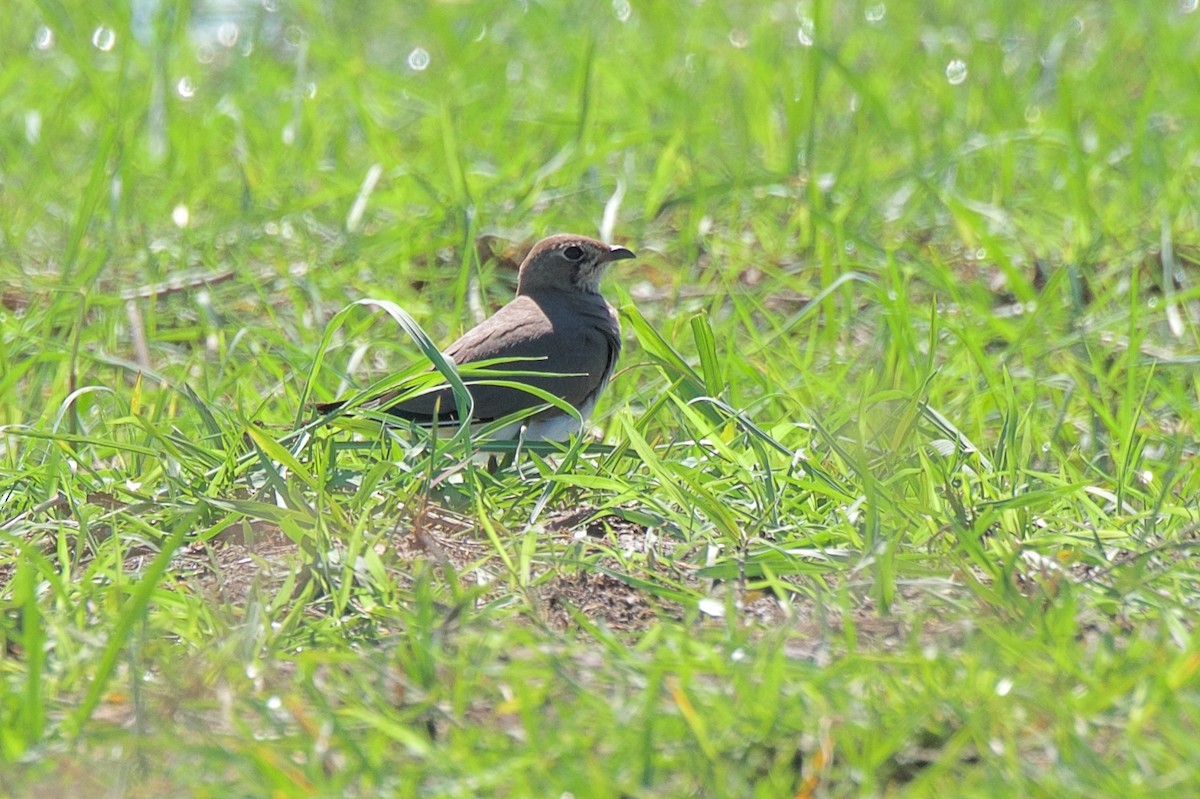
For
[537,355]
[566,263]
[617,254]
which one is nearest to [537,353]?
[537,355]

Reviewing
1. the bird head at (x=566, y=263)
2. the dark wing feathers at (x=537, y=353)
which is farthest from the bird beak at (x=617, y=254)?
the dark wing feathers at (x=537, y=353)

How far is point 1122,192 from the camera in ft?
22.5

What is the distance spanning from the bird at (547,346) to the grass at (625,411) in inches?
7.9

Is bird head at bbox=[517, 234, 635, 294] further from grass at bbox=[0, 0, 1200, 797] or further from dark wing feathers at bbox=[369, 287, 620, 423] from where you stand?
grass at bbox=[0, 0, 1200, 797]

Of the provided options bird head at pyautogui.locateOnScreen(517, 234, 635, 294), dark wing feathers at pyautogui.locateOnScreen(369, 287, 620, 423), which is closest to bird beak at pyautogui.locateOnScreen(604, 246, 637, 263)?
bird head at pyautogui.locateOnScreen(517, 234, 635, 294)

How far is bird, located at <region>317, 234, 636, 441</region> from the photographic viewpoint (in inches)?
193

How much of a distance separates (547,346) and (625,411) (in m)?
0.72

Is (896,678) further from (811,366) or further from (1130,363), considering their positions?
(811,366)

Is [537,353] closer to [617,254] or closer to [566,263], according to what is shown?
[566,263]

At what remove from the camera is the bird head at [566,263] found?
5.59 m

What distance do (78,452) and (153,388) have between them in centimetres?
81

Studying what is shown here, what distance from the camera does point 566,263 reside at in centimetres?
559

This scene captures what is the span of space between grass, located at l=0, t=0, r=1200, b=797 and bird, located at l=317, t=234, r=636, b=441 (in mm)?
201

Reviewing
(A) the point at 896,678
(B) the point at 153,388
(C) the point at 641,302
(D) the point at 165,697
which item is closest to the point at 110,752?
(D) the point at 165,697
